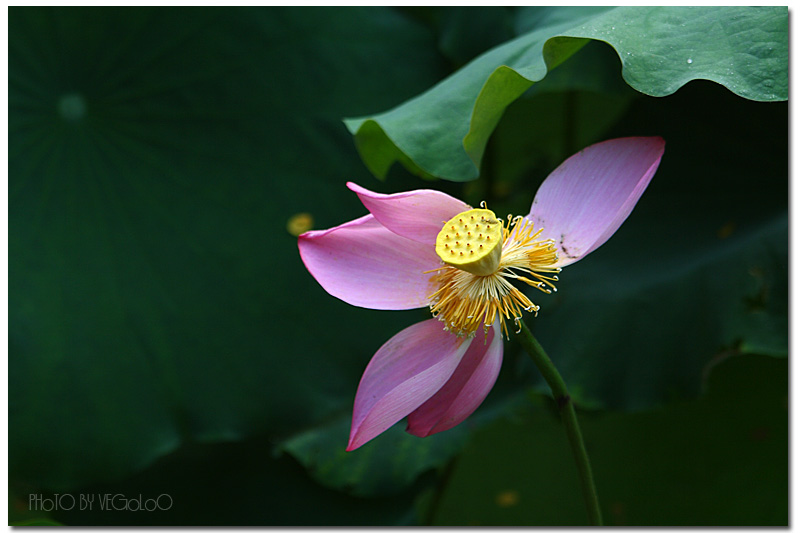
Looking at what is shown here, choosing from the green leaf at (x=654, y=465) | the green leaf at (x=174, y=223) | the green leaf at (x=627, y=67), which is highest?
the green leaf at (x=627, y=67)

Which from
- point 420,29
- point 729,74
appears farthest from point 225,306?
point 729,74

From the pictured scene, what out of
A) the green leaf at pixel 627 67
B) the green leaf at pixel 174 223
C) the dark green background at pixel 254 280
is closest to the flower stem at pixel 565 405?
the green leaf at pixel 627 67

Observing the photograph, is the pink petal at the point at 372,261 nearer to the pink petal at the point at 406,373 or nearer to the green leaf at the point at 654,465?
the pink petal at the point at 406,373

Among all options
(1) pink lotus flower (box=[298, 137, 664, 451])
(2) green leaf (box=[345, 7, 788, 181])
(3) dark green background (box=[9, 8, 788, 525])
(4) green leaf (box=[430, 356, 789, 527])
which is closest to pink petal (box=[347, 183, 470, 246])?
(1) pink lotus flower (box=[298, 137, 664, 451])

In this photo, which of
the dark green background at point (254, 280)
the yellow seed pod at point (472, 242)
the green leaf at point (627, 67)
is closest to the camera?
the yellow seed pod at point (472, 242)

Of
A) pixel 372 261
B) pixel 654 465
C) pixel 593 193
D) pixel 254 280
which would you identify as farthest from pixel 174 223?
pixel 654 465
